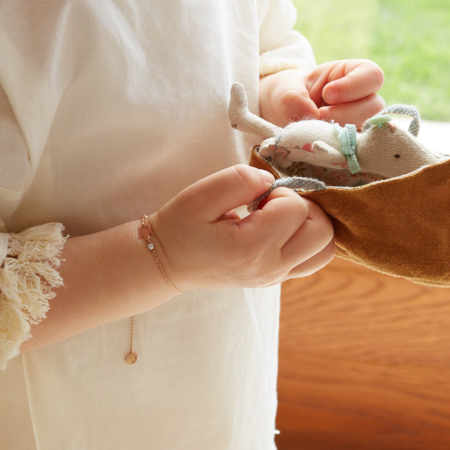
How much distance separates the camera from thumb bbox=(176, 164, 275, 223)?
1.50 ft

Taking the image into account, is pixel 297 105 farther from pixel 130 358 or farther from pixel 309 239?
pixel 130 358

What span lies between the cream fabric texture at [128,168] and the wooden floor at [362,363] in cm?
57

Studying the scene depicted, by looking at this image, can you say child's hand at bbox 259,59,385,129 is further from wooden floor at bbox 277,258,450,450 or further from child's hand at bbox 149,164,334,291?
wooden floor at bbox 277,258,450,450

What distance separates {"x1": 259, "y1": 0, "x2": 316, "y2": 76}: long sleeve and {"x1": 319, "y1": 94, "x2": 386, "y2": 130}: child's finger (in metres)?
0.14

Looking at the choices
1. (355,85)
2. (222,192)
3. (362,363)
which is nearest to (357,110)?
(355,85)

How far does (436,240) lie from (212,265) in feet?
0.74

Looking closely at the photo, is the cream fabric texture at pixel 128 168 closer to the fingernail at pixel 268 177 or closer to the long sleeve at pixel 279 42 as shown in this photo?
the long sleeve at pixel 279 42

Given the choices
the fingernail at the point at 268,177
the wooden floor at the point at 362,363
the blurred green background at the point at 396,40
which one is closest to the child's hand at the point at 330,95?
the fingernail at the point at 268,177

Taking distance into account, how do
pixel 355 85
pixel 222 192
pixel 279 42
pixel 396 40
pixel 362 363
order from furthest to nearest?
pixel 396 40 → pixel 362 363 → pixel 279 42 → pixel 355 85 → pixel 222 192

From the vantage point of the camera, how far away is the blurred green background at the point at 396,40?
1370mm

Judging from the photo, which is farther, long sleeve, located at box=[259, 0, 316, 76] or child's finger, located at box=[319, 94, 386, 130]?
long sleeve, located at box=[259, 0, 316, 76]

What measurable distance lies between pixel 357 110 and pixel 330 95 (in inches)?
1.7

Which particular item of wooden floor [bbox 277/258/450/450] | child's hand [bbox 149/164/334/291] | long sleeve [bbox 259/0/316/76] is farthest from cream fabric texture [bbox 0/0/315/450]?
wooden floor [bbox 277/258/450/450]

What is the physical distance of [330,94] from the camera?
Result: 57 centimetres
